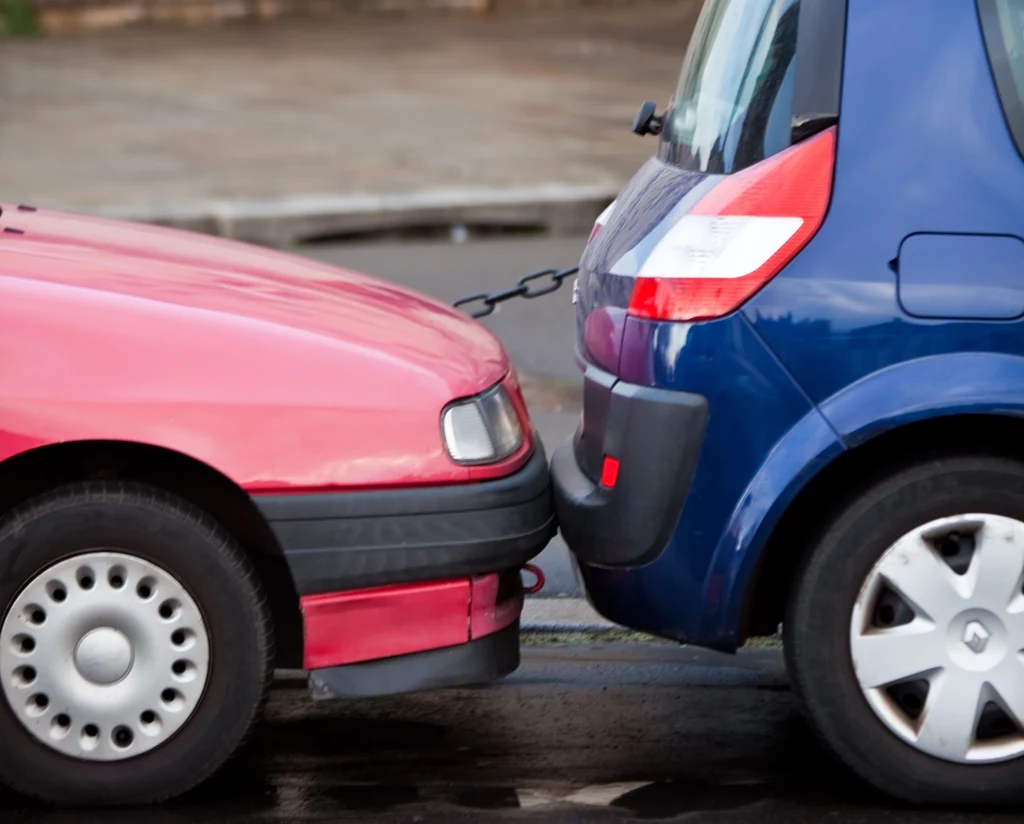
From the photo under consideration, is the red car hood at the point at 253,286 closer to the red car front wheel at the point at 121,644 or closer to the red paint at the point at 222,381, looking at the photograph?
the red paint at the point at 222,381

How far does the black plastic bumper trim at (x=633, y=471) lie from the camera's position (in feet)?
10.9

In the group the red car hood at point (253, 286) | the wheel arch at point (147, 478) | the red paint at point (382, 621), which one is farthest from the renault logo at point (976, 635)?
the wheel arch at point (147, 478)

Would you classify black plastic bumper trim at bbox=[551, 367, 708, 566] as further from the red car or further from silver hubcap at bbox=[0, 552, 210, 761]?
silver hubcap at bbox=[0, 552, 210, 761]

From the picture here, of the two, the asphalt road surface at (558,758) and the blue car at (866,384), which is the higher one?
the blue car at (866,384)

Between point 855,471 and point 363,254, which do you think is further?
point 363,254

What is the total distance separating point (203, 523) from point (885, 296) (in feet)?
4.56

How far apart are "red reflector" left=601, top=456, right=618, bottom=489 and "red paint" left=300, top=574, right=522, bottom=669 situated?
325 millimetres

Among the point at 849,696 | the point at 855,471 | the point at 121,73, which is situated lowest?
the point at 121,73

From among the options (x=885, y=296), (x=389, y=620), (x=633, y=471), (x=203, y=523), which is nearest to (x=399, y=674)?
(x=389, y=620)

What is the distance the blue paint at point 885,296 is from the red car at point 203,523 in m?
A: 0.52

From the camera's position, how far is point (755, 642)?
448cm

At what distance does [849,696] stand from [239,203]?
27.1ft

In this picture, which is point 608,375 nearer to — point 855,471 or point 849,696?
point 855,471

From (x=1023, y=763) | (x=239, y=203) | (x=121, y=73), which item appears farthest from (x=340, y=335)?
(x=121, y=73)
